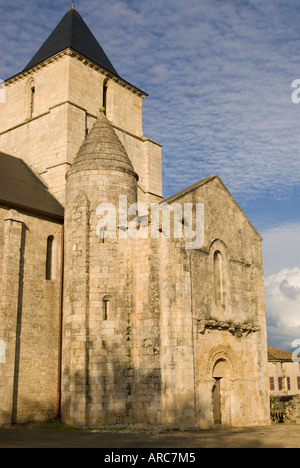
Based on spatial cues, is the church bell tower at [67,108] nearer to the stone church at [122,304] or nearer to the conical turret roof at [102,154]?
the stone church at [122,304]

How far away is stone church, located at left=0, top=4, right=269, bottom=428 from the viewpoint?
15.4m

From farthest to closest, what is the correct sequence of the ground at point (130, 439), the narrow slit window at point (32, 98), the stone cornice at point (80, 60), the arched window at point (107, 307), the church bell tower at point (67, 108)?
the narrow slit window at point (32, 98) < the stone cornice at point (80, 60) < the church bell tower at point (67, 108) < the arched window at point (107, 307) < the ground at point (130, 439)

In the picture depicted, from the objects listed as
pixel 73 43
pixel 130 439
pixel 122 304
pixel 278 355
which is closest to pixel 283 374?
pixel 278 355

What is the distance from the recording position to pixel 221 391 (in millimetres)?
18062

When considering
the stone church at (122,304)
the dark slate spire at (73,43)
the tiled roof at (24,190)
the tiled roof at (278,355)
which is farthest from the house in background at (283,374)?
the dark slate spire at (73,43)

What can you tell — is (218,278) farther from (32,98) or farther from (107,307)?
(32,98)

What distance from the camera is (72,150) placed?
73.3 ft

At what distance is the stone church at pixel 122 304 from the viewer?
606 inches

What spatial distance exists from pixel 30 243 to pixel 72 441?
7624 millimetres

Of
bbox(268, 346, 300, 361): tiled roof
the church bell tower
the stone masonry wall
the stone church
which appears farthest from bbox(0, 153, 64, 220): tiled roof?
bbox(268, 346, 300, 361): tiled roof

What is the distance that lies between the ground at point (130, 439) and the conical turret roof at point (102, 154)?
8550 mm
